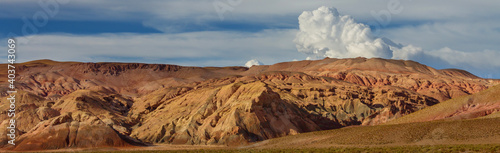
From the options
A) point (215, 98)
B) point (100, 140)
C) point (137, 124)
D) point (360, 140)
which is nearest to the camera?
point (360, 140)

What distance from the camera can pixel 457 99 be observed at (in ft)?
342

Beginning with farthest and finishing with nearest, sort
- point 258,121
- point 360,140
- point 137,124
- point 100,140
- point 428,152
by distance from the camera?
point 137,124
point 258,121
point 100,140
point 360,140
point 428,152

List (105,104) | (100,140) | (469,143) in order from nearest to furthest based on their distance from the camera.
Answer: (469,143), (100,140), (105,104)

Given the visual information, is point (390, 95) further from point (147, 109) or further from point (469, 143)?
point (469, 143)

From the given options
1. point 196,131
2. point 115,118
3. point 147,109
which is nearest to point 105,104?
point 147,109

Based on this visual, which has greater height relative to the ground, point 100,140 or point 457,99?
point 457,99

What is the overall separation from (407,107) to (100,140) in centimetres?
10818

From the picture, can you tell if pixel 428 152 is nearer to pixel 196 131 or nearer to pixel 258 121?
pixel 258 121

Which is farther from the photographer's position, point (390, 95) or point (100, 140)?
point (390, 95)

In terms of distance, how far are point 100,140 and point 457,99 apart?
61.9 m

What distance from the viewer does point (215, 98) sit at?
433 ft

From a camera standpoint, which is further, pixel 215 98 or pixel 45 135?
pixel 215 98

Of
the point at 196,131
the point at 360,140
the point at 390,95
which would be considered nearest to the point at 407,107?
the point at 390,95

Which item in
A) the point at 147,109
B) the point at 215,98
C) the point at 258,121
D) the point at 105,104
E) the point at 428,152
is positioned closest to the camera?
the point at 428,152
